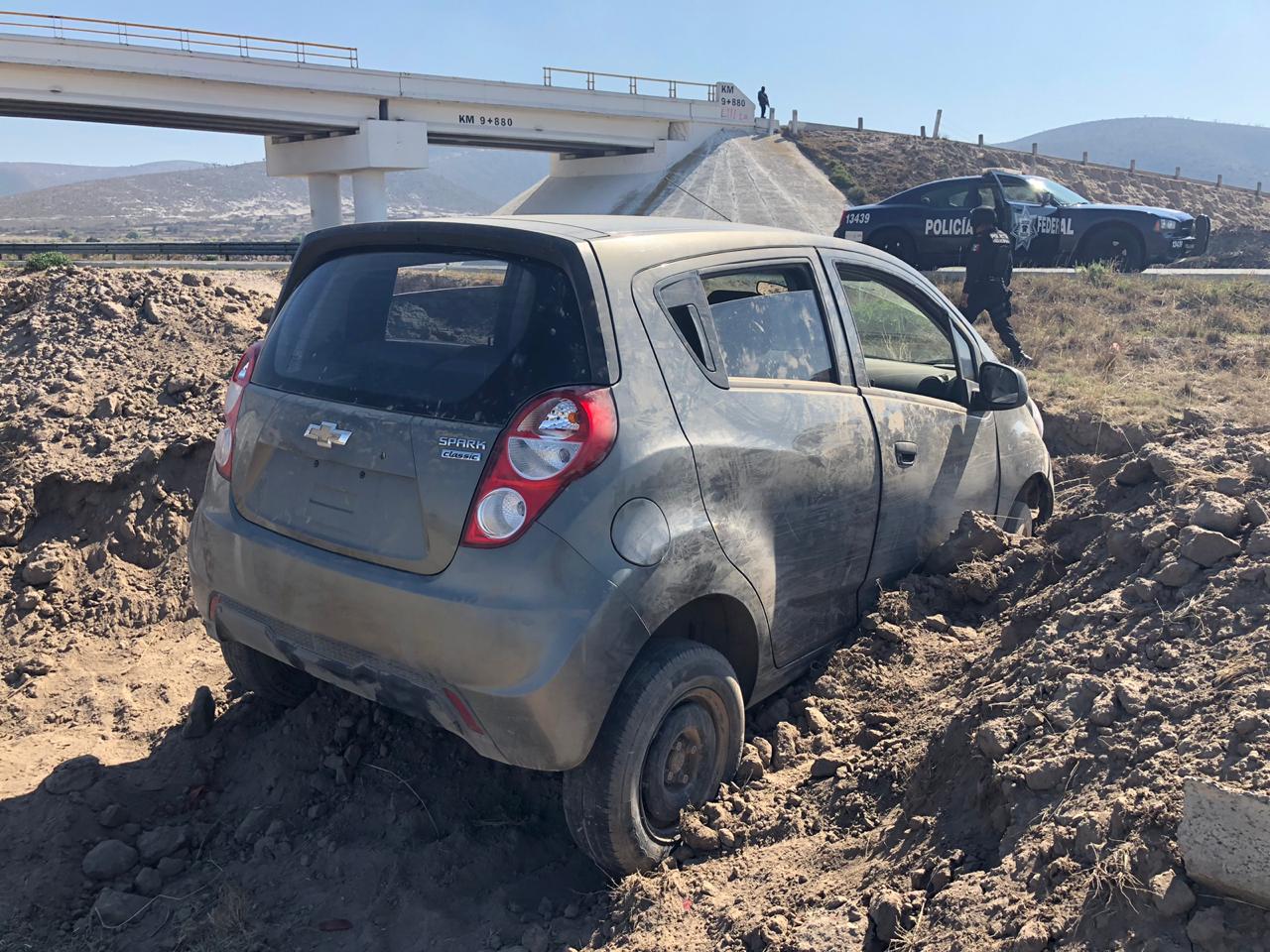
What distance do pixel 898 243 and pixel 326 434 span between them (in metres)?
16.3

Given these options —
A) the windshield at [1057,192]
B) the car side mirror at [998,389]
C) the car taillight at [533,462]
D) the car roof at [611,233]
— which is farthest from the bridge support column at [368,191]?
the car taillight at [533,462]

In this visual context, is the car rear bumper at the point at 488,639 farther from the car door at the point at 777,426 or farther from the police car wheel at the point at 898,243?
the police car wheel at the point at 898,243

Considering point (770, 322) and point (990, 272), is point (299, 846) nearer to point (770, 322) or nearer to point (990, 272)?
point (770, 322)

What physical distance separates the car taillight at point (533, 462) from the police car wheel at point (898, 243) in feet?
52.6

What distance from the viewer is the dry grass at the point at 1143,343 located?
346 inches

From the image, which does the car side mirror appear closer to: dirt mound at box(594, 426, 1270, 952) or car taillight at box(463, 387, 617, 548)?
dirt mound at box(594, 426, 1270, 952)

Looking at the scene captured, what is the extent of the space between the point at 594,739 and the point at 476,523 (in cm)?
72

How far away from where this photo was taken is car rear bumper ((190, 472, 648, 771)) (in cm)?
285

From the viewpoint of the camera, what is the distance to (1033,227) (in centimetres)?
1800

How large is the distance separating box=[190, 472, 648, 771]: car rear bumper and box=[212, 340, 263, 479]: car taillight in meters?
0.56

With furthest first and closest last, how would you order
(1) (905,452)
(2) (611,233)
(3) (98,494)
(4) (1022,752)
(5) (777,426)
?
(3) (98,494) → (1) (905,452) → (5) (777,426) → (2) (611,233) → (4) (1022,752)

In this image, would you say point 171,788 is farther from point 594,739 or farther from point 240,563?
point 594,739

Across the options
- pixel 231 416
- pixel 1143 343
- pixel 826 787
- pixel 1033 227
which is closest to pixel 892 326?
pixel 826 787

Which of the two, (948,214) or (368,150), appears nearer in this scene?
(948,214)
